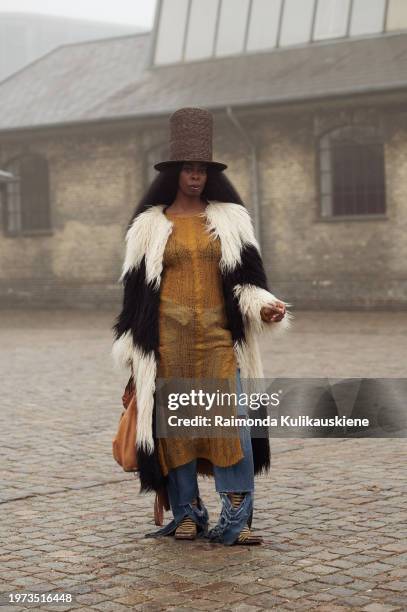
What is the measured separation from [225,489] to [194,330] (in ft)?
2.33

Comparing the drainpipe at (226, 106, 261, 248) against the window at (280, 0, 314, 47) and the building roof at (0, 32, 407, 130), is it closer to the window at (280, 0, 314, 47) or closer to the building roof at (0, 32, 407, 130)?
the building roof at (0, 32, 407, 130)

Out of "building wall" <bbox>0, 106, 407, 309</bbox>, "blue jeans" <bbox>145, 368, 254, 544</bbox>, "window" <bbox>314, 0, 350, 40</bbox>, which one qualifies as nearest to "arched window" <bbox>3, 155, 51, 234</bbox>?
"building wall" <bbox>0, 106, 407, 309</bbox>

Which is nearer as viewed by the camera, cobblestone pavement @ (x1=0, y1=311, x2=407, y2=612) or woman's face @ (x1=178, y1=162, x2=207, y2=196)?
cobblestone pavement @ (x1=0, y1=311, x2=407, y2=612)

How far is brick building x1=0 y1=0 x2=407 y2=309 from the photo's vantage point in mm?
22203

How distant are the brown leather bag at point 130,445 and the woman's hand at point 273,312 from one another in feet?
2.30

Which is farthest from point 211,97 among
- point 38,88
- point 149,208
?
point 149,208

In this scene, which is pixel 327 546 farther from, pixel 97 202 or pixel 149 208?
pixel 97 202

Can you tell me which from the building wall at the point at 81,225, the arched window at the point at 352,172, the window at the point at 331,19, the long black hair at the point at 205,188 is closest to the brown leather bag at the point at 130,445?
the long black hair at the point at 205,188

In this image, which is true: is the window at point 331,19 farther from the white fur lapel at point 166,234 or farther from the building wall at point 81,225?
the white fur lapel at point 166,234

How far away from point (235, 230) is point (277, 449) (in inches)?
114

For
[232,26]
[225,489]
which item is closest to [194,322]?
[225,489]

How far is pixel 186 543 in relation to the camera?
16.3 ft

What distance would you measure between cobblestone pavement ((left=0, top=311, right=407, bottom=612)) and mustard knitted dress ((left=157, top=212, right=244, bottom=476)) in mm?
423

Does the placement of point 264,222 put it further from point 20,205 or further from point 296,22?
point 20,205
